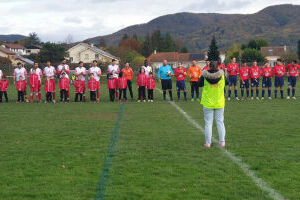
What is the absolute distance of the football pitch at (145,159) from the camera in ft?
20.4

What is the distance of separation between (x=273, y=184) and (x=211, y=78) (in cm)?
326

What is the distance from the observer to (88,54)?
101250 millimetres

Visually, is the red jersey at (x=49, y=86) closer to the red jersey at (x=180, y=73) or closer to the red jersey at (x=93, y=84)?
the red jersey at (x=93, y=84)

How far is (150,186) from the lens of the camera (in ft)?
21.1

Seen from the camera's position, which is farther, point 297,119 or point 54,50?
point 54,50

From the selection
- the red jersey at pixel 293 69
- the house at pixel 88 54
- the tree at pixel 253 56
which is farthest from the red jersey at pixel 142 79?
the tree at pixel 253 56

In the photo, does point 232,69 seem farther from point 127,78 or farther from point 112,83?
point 112,83

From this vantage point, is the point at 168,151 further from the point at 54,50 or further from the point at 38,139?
the point at 54,50

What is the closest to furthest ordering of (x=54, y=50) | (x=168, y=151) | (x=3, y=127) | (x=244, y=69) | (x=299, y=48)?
(x=168, y=151)
(x=3, y=127)
(x=244, y=69)
(x=54, y=50)
(x=299, y=48)

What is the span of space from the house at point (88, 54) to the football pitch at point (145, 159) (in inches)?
2954

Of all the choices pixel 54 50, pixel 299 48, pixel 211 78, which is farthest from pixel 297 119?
pixel 299 48

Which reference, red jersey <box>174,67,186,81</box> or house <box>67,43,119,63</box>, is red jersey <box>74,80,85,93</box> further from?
house <box>67,43,119,63</box>

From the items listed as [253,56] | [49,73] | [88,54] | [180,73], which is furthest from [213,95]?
[88,54]

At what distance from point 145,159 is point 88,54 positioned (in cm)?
9472
